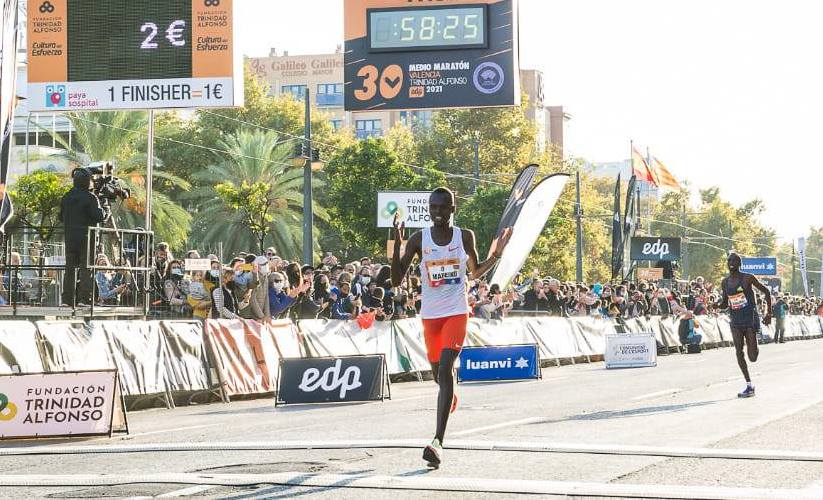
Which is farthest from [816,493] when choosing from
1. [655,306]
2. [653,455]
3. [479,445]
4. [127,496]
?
[655,306]

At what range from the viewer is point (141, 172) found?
54000 mm

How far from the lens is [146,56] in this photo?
26.3m

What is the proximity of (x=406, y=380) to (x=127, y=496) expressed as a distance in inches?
610

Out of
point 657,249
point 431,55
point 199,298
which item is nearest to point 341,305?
point 199,298

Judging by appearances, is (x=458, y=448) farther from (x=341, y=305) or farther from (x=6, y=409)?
(x=341, y=305)

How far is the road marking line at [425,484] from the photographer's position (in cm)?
726

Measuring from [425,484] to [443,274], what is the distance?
77.5 inches

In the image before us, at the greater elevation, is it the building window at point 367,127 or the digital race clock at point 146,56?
the building window at point 367,127

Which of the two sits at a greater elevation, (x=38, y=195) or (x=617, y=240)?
(x=38, y=195)

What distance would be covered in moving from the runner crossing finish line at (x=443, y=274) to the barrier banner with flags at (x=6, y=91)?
8799 mm

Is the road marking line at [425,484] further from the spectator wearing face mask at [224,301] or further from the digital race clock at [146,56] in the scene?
the digital race clock at [146,56]

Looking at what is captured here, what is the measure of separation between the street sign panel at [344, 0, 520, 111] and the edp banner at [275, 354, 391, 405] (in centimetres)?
1461

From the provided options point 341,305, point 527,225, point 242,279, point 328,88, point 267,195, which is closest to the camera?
point 242,279

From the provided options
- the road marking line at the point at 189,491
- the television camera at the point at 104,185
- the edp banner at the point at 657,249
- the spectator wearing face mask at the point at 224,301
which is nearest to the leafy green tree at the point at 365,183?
the edp banner at the point at 657,249
